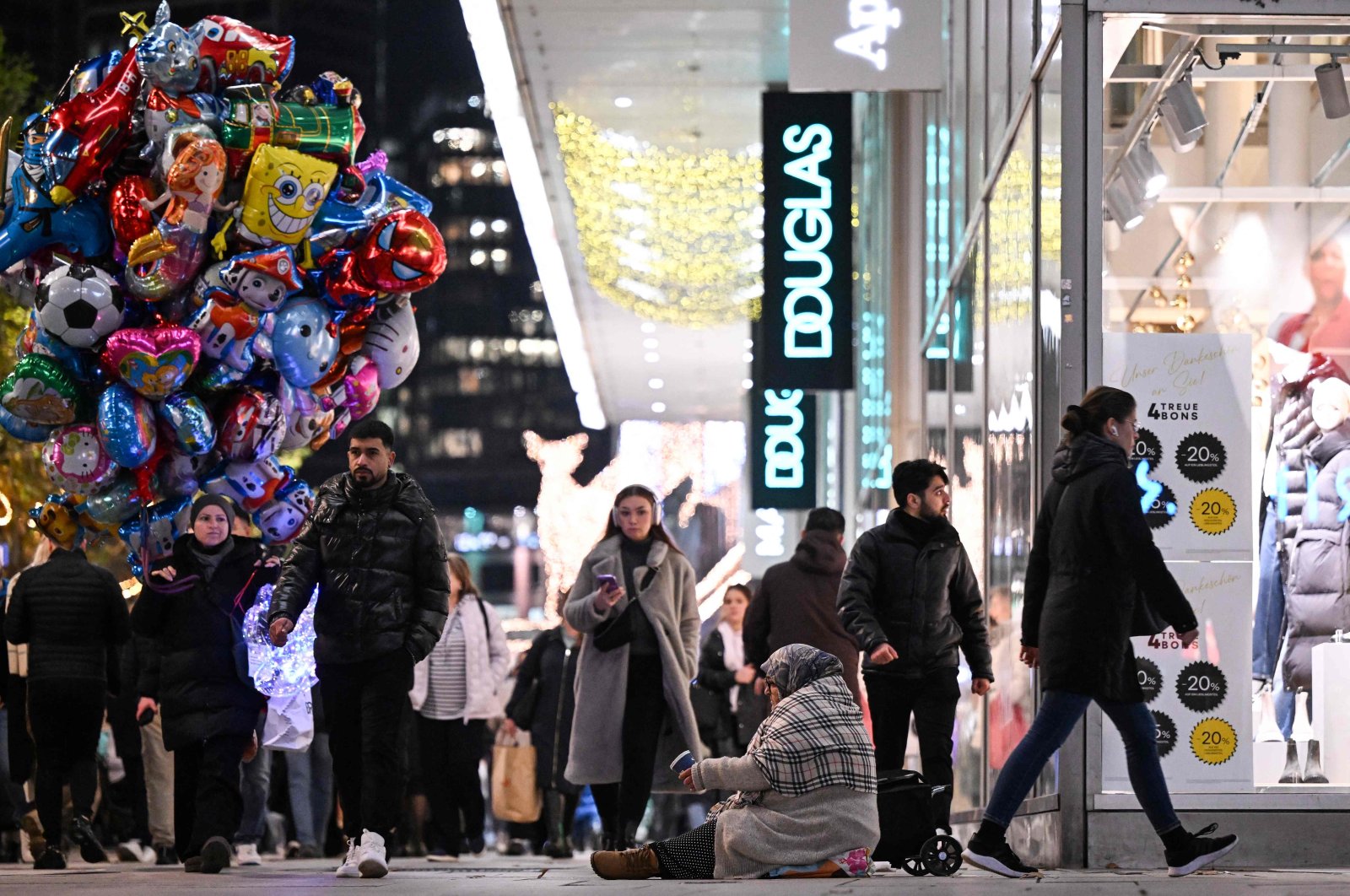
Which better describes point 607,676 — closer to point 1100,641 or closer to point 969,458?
point 1100,641

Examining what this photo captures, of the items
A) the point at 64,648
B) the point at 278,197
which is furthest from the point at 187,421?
the point at 64,648

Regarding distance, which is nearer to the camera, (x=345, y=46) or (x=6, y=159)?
(x=6, y=159)

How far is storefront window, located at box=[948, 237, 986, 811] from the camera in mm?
12844

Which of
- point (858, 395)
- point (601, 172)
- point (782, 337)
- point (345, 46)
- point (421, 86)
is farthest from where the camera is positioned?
point (421, 86)

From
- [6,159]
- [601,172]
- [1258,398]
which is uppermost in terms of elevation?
[601,172]

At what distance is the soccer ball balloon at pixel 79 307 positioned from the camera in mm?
10445

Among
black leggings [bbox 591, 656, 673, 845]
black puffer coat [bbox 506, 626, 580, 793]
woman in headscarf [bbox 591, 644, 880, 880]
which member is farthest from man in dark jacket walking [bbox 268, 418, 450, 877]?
black puffer coat [bbox 506, 626, 580, 793]

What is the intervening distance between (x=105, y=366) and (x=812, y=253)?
782cm

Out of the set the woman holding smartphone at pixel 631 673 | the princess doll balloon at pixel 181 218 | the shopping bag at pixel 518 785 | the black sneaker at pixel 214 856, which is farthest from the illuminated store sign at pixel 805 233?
the black sneaker at pixel 214 856

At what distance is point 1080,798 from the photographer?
8.66 meters

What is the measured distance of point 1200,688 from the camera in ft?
29.5

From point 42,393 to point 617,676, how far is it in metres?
3.21

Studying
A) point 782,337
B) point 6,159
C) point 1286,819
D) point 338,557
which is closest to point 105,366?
point 6,159

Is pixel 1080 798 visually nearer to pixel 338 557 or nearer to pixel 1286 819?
pixel 1286 819
